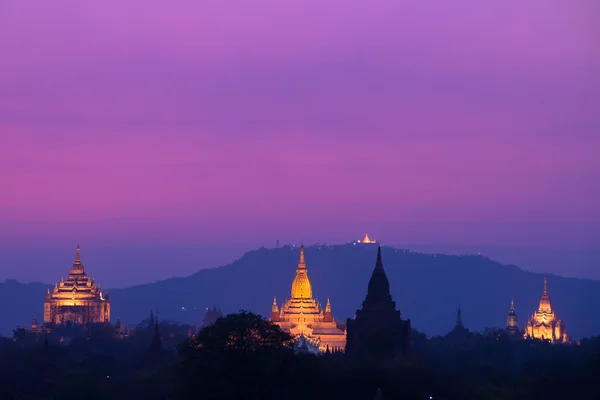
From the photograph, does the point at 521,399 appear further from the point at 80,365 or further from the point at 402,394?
the point at 80,365

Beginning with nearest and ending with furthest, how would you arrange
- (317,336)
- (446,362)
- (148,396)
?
1. (148,396)
2. (446,362)
3. (317,336)

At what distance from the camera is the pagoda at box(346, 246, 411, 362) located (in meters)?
140

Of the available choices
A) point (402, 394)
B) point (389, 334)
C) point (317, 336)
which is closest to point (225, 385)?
point (402, 394)

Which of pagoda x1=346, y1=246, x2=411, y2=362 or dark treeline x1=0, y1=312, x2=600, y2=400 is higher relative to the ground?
pagoda x1=346, y1=246, x2=411, y2=362

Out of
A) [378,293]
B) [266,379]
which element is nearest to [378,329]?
[378,293]

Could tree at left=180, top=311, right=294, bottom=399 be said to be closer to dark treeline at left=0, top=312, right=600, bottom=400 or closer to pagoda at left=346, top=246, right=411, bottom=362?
dark treeline at left=0, top=312, right=600, bottom=400

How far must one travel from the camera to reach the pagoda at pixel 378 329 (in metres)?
140

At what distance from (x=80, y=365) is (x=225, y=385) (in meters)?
49.1

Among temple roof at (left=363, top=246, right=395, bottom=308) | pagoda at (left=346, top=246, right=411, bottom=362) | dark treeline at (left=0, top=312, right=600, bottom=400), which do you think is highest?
temple roof at (left=363, top=246, right=395, bottom=308)

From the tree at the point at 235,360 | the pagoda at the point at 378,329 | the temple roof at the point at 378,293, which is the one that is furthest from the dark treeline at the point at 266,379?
the temple roof at the point at 378,293

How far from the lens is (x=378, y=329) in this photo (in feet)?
477

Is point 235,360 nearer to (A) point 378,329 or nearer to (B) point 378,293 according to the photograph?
(A) point 378,329

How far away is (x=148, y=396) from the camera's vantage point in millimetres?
108188

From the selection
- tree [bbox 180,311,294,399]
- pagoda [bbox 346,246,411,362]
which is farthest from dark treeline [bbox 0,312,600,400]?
pagoda [bbox 346,246,411,362]
